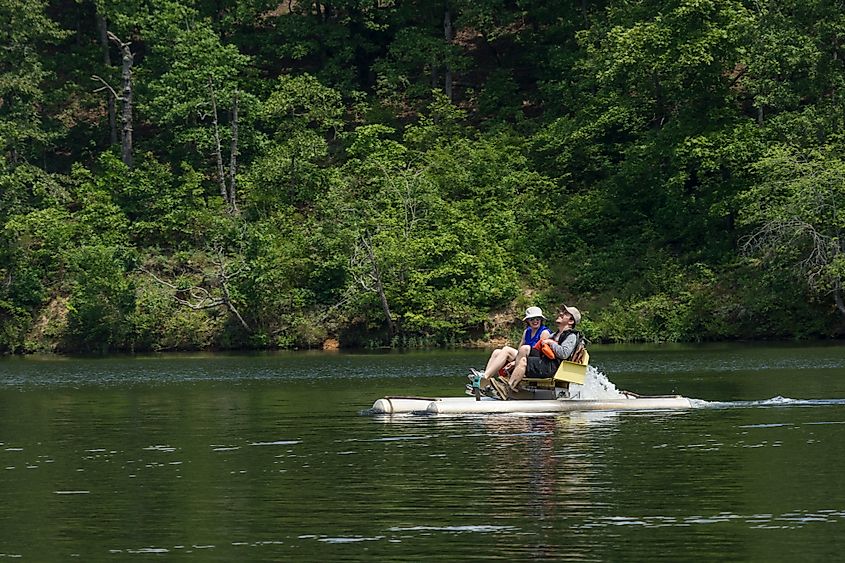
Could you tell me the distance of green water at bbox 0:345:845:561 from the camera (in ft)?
50.5

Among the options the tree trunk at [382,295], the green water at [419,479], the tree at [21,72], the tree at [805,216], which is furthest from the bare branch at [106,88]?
the green water at [419,479]

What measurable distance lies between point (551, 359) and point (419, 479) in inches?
339

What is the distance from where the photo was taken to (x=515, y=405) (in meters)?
27.9

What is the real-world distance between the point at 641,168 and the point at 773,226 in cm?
701

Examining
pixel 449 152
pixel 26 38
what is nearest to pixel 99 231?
pixel 26 38

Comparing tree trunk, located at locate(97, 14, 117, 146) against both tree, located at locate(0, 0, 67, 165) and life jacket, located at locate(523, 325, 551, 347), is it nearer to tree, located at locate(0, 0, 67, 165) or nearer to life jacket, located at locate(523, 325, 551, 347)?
tree, located at locate(0, 0, 67, 165)

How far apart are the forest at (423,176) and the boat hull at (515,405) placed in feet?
73.9

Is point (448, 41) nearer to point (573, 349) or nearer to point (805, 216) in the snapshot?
point (805, 216)

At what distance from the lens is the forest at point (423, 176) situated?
52594 mm

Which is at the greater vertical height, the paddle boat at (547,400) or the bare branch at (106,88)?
the bare branch at (106,88)

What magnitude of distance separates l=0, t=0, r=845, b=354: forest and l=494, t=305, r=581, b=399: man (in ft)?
76.0

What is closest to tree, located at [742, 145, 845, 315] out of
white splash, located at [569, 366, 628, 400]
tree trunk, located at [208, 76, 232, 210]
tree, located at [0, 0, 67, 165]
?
tree trunk, located at [208, 76, 232, 210]

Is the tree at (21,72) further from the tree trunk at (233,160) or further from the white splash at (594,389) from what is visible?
the white splash at (594,389)

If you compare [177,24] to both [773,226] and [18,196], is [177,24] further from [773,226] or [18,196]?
[773,226]
